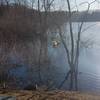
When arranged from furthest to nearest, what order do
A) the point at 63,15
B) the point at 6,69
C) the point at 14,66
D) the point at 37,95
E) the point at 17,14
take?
the point at 17,14 < the point at 63,15 < the point at 14,66 < the point at 6,69 < the point at 37,95

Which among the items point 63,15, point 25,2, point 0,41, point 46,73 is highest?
point 25,2

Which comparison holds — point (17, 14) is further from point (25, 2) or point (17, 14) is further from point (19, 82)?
point (19, 82)

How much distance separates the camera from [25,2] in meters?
32.8

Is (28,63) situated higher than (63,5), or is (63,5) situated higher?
(63,5)

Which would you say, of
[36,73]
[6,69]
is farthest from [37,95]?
[36,73]

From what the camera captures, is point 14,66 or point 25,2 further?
point 25,2

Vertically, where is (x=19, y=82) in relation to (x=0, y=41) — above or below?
below

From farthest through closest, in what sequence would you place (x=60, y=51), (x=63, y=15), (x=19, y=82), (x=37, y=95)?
1. (x=60, y=51)
2. (x=63, y=15)
3. (x=19, y=82)
4. (x=37, y=95)

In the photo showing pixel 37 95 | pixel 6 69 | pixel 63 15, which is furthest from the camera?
pixel 63 15

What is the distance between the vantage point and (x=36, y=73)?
61.2ft

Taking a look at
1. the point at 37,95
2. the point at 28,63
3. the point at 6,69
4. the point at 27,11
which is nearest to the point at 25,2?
the point at 27,11

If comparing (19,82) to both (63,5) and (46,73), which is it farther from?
(63,5)

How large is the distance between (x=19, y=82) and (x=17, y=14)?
17947mm

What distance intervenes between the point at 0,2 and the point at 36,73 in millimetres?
16329
